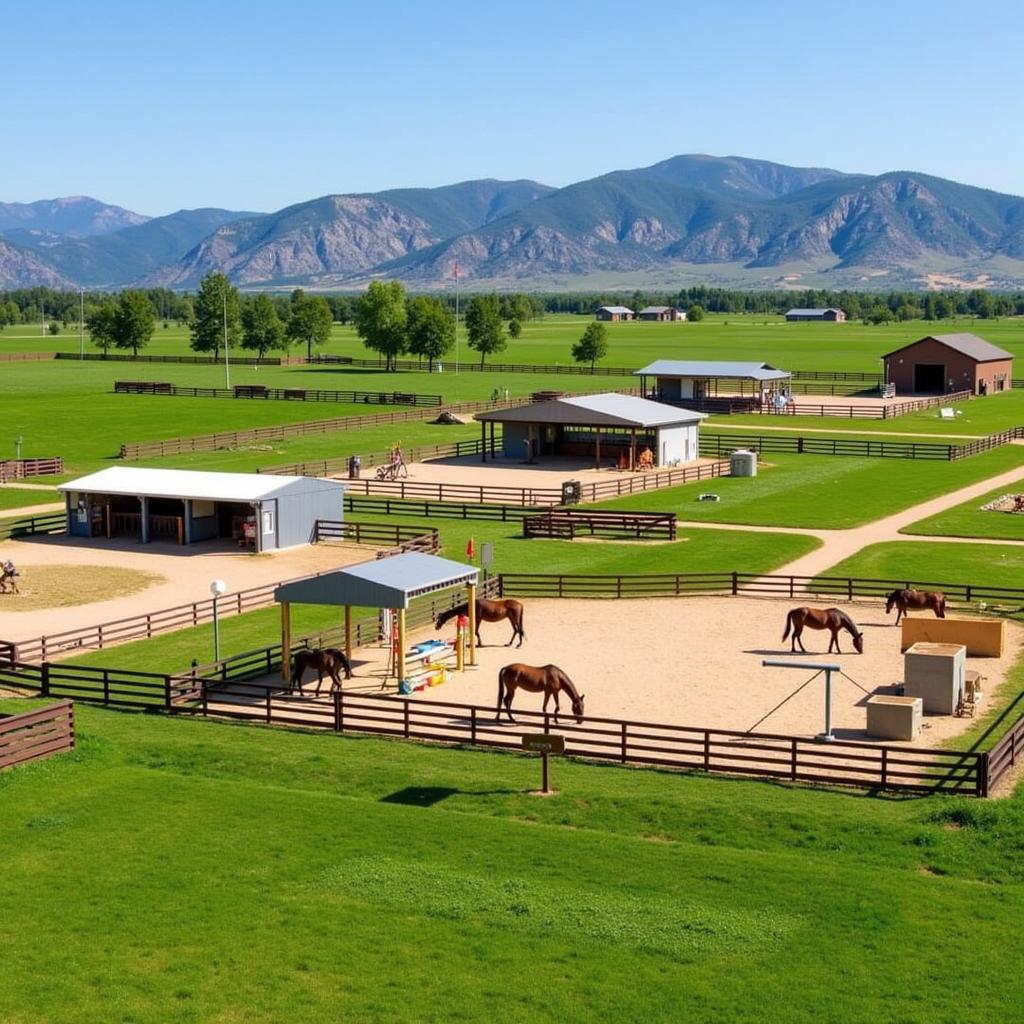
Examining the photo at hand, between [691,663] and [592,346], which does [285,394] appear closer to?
[592,346]

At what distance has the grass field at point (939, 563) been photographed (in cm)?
4394

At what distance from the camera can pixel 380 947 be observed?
62.1 ft

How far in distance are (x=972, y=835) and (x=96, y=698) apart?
55.8 feet

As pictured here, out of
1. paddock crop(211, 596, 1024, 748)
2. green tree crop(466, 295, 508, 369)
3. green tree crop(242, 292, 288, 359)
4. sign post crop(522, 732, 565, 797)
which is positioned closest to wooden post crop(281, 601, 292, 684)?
paddock crop(211, 596, 1024, 748)

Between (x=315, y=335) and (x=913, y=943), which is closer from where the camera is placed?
(x=913, y=943)

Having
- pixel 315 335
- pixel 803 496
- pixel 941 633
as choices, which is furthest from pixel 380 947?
pixel 315 335

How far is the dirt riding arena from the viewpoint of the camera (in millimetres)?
29234

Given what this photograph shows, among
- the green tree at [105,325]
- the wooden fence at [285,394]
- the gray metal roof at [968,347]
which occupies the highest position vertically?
the green tree at [105,325]

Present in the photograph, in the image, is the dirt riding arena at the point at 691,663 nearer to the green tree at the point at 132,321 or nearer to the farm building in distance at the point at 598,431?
the farm building in distance at the point at 598,431

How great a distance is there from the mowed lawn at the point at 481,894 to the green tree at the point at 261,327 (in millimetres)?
128815

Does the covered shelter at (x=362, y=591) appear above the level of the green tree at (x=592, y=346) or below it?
below

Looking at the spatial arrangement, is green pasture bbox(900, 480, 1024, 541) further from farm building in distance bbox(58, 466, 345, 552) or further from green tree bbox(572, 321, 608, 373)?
green tree bbox(572, 321, 608, 373)

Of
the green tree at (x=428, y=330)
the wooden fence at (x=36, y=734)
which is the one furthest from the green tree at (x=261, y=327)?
the wooden fence at (x=36, y=734)

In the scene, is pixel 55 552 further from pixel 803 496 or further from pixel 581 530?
pixel 803 496
